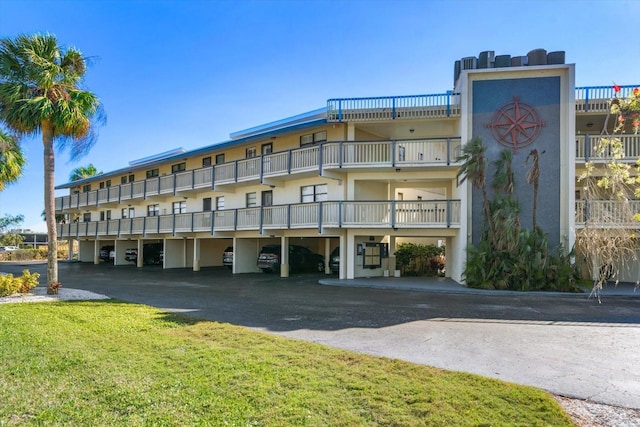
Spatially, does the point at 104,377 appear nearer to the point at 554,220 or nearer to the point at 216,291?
the point at 216,291

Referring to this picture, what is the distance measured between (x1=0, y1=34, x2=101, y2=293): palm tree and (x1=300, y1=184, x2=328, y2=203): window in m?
10.5

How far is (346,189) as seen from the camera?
2014 cm

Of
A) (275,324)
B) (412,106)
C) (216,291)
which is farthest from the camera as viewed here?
(412,106)

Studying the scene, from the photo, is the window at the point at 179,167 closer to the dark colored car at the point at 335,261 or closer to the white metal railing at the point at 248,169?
the white metal railing at the point at 248,169

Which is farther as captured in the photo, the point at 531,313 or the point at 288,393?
the point at 531,313

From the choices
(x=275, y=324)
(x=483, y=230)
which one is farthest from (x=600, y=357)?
(x=483, y=230)

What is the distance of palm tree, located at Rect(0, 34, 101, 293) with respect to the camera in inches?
537

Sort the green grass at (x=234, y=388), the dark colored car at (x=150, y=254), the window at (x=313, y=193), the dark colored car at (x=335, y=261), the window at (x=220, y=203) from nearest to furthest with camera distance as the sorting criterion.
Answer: the green grass at (x=234, y=388)
the dark colored car at (x=335, y=261)
the window at (x=313, y=193)
the window at (x=220, y=203)
the dark colored car at (x=150, y=254)

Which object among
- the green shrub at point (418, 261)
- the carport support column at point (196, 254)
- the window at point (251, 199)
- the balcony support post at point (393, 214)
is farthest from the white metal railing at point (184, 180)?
the balcony support post at point (393, 214)

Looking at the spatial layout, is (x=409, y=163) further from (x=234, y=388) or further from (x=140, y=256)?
(x=140, y=256)

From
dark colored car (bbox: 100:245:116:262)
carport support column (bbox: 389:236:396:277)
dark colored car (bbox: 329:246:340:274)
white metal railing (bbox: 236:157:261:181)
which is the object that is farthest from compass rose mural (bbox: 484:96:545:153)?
dark colored car (bbox: 100:245:116:262)

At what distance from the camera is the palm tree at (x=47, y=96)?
1364cm

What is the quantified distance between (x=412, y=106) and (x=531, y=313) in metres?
11.2

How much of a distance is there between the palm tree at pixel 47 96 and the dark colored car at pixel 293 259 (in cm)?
1073
